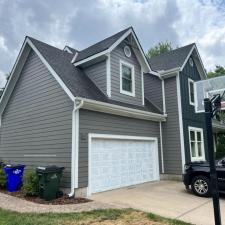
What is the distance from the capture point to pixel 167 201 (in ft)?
25.9

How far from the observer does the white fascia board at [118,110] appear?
8825 millimetres

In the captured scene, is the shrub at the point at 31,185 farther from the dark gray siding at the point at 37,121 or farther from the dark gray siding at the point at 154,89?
the dark gray siding at the point at 154,89

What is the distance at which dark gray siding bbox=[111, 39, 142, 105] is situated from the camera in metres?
11.0

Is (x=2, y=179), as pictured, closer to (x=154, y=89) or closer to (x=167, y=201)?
(x=167, y=201)

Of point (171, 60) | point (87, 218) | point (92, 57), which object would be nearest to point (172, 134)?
point (171, 60)

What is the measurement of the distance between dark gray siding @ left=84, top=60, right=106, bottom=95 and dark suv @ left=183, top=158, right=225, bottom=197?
4844 mm

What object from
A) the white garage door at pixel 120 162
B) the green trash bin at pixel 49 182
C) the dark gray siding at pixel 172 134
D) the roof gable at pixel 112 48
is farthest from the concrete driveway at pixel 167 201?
the roof gable at pixel 112 48

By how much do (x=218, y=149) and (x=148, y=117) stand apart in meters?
8.14

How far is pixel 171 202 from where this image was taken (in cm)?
777

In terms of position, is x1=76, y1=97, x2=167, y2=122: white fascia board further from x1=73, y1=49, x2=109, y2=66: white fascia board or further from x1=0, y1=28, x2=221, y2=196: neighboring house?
x1=73, y1=49, x2=109, y2=66: white fascia board

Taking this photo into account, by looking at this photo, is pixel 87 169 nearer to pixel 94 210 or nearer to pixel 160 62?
pixel 94 210

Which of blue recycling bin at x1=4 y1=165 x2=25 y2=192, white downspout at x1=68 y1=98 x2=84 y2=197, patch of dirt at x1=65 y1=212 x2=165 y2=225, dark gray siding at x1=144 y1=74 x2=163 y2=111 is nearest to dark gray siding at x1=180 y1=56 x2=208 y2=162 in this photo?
dark gray siding at x1=144 y1=74 x2=163 y2=111

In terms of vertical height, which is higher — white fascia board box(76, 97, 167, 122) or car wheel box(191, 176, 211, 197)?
white fascia board box(76, 97, 167, 122)

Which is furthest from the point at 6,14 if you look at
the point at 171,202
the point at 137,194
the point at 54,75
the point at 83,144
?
→ the point at 171,202
